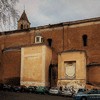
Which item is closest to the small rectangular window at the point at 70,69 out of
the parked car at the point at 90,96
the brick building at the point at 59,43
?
the brick building at the point at 59,43

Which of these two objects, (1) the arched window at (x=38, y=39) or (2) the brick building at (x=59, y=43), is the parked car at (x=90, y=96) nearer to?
(2) the brick building at (x=59, y=43)

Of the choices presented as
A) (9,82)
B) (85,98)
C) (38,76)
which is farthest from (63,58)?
(85,98)

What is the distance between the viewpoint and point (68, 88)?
127 feet

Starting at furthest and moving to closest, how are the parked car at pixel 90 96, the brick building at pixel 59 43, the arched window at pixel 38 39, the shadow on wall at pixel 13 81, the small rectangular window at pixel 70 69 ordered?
the arched window at pixel 38 39 → the shadow on wall at pixel 13 81 → the brick building at pixel 59 43 → the small rectangular window at pixel 70 69 → the parked car at pixel 90 96

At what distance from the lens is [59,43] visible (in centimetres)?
4706

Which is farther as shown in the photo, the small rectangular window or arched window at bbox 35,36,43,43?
arched window at bbox 35,36,43,43

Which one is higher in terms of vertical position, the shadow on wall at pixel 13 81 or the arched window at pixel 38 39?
the arched window at pixel 38 39

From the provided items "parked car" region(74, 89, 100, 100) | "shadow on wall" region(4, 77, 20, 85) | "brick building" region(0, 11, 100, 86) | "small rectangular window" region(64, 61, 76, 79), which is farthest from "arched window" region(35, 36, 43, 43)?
"parked car" region(74, 89, 100, 100)

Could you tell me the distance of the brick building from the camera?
42656 millimetres

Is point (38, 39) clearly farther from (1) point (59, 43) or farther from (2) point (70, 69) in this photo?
(2) point (70, 69)

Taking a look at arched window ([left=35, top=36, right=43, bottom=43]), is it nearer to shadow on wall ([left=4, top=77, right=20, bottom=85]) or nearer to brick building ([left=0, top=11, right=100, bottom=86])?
brick building ([left=0, top=11, right=100, bottom=86])

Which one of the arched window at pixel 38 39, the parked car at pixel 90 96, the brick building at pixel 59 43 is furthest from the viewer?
the arched window at pixel 38 39

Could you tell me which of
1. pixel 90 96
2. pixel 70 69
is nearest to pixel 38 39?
pixel 70 69

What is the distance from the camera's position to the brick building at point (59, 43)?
42.7 meters
